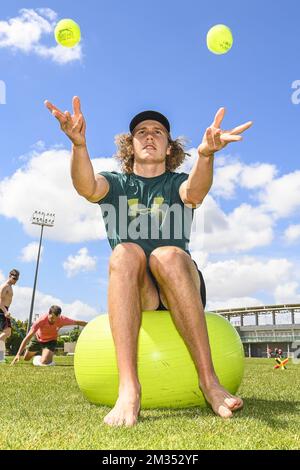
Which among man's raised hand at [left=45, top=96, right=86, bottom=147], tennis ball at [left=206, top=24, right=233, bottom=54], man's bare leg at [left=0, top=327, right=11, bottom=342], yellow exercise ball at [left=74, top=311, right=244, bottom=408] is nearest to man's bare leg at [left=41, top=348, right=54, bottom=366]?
man's bare leg at [left=0, top=327, right=11, bottom=342]

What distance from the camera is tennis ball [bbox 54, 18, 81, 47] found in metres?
6.05

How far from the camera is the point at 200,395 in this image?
356cm

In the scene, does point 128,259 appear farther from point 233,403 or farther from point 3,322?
point 3,322

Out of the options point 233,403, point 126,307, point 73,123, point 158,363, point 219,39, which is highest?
point 219,39

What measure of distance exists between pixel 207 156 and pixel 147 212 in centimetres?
66

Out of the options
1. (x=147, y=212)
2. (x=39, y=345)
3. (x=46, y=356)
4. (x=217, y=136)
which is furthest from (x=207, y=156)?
(x=39, y=345)

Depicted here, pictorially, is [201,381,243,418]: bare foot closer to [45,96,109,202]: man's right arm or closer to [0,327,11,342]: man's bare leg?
[45,96,109,202]: man's right arm

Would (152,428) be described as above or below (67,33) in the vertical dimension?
below

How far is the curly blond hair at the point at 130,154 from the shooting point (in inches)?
179

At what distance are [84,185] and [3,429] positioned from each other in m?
1.78

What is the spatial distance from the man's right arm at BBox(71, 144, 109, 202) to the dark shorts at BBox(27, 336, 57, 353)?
8.51 m

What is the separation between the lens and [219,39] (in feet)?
19.4

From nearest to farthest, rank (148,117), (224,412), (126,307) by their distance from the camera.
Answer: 1. (224,412)
2. (126,307)
3. (148,117)
